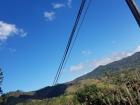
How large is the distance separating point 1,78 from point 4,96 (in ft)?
19.7

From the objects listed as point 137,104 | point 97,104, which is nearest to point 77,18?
point 137,104

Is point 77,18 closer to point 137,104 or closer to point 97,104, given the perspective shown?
point 137,104

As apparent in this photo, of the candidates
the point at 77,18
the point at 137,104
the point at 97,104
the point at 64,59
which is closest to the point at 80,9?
the point at 77,18

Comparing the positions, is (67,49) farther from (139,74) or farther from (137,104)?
(137,104)

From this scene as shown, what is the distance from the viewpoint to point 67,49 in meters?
11.1

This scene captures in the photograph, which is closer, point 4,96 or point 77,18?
point 77,18

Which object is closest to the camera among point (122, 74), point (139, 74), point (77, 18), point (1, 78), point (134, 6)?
point (134, 6)

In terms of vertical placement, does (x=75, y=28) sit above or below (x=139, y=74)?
above

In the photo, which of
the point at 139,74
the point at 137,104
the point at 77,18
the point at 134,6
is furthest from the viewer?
the point at 77,18

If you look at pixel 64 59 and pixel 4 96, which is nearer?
pixel 64 59

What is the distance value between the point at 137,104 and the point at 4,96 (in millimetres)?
96097

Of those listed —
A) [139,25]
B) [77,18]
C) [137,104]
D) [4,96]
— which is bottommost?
[137,104]

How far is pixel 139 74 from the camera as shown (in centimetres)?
980

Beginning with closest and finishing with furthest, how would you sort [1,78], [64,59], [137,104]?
[137,104] < [64,59] < [1,78]
